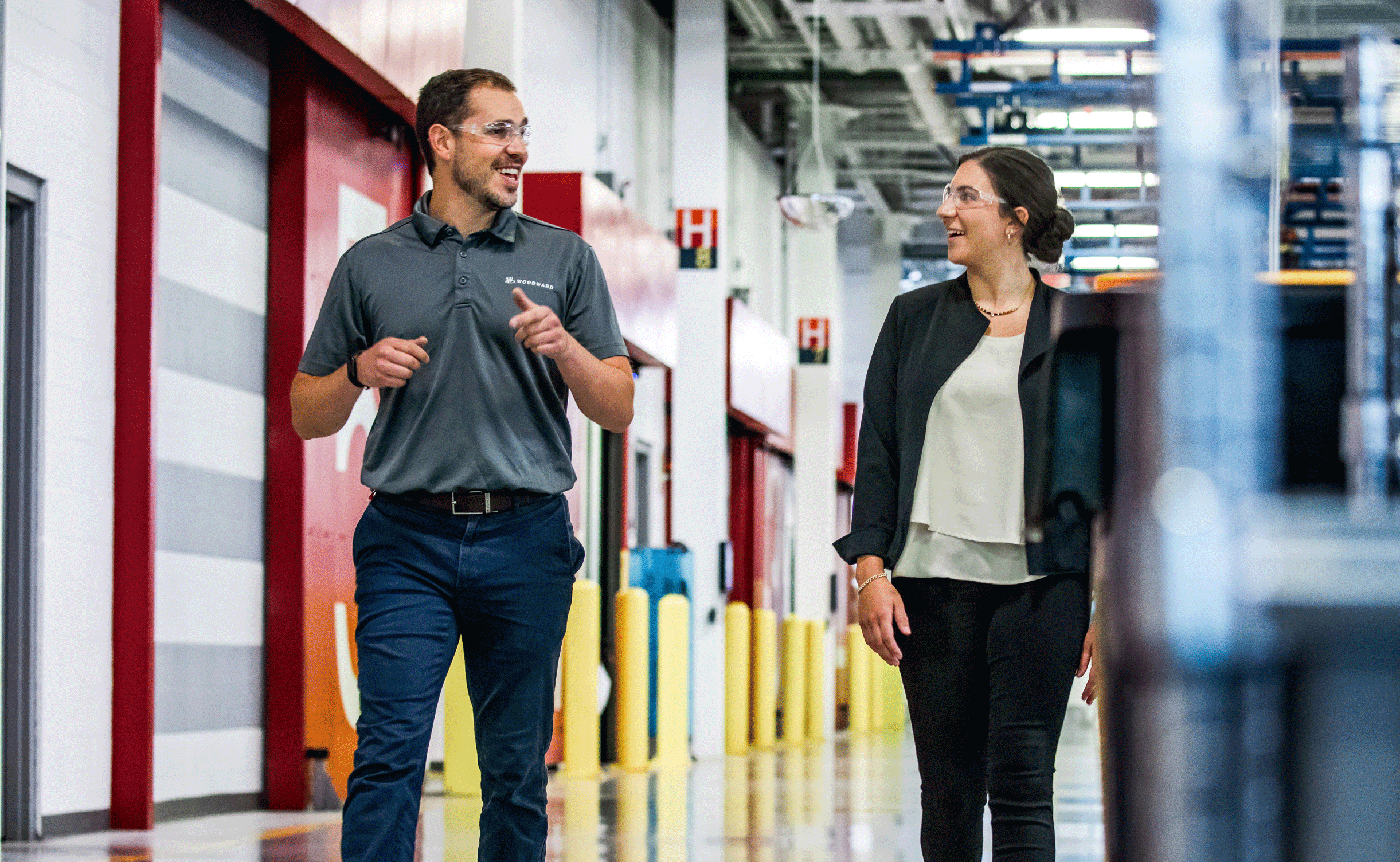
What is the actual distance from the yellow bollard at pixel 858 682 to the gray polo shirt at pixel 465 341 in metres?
15.1

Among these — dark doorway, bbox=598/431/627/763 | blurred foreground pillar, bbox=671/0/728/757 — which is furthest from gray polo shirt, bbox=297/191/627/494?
blurred foreground pillar, bbox=671/0/728/757

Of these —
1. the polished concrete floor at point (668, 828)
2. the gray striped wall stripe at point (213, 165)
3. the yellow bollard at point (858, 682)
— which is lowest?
the yellow bollard at point (858, 682)

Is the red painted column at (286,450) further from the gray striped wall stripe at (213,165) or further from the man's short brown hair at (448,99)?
the man's short brown hair at (448,99)

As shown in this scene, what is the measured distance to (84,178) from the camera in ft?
19.1

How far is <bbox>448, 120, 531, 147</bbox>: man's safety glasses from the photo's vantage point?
2924 millimetres

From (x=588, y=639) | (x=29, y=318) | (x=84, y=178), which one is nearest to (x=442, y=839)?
(x=29, y=318)

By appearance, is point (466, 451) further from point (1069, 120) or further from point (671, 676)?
point (1069, 120)

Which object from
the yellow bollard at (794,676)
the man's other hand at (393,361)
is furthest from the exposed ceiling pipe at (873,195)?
the man's other hand at (393,361)

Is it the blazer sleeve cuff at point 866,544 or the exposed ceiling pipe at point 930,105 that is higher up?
the exposed ceiling pipe at point 930,105

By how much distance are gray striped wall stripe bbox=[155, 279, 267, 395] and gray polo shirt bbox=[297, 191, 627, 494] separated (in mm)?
3419

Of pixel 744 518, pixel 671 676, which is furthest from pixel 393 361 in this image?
pixel 744 518

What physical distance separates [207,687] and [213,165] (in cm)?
198

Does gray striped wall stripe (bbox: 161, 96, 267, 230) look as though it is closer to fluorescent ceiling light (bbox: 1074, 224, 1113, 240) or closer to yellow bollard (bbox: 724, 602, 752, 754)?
fluorescent ceiling light (bbox: 1074, 224, 1113, 240)

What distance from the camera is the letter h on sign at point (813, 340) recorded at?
58.5ft
